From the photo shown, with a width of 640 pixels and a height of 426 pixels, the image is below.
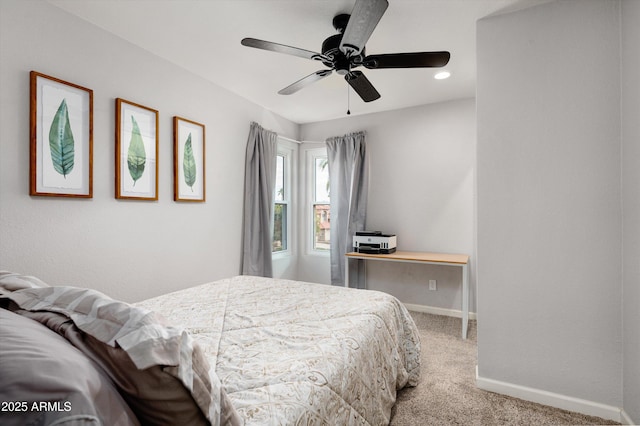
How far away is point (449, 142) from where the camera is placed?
3658mm

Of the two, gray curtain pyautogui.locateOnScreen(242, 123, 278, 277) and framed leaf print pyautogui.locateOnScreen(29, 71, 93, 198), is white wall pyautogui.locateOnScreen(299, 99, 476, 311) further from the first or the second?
framed leaf print pyautogui.locateOnScreen(29, 71, 93, 198)

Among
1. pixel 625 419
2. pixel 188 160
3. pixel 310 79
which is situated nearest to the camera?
pixel 625 419

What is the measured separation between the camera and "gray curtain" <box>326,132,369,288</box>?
13.3 feet

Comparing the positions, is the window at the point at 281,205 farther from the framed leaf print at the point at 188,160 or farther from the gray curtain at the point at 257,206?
the framed leaf print at the point at 188,160

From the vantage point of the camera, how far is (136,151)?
8.07 feet

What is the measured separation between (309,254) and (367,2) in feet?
11.8

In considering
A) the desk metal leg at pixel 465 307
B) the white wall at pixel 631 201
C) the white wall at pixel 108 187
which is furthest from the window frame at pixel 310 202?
the white wall at pixel 631 201

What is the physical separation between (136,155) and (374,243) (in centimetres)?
255

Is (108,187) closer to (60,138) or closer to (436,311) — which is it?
(60,138)

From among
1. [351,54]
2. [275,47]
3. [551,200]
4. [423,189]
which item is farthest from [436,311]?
[275,47]

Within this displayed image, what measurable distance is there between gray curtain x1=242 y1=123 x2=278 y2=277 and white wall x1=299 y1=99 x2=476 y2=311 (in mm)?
1311

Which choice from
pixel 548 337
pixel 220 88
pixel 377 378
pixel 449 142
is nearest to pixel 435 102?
pixel 449 142

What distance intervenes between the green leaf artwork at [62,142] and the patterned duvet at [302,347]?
106cm

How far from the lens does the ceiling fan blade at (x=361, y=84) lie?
2146 millimetres
